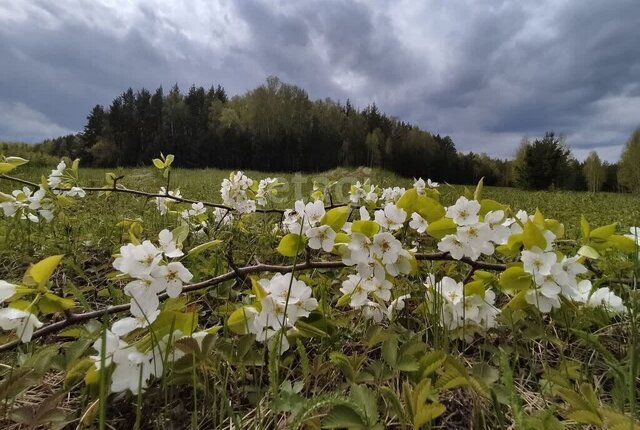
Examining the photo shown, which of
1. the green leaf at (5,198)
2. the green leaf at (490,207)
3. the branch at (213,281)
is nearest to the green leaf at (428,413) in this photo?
the branch at (213,281)

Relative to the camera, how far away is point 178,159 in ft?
133

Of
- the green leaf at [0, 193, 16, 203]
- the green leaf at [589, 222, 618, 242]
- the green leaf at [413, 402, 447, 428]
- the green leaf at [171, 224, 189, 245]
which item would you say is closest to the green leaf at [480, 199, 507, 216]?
the green leaf at [589, 222, 618, 242]

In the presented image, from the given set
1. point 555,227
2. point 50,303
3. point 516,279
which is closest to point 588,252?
point 555,227

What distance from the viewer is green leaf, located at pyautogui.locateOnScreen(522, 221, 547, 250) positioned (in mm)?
972

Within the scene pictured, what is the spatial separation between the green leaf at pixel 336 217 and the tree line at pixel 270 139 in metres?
38.0

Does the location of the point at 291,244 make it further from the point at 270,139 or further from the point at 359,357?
the point at 270,139

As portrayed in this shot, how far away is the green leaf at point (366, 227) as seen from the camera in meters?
1.00

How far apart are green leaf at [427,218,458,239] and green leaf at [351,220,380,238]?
15 cm

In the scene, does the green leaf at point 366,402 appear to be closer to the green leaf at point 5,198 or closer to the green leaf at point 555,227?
the green leaf at point 555,227

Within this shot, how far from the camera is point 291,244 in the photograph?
1066 mm

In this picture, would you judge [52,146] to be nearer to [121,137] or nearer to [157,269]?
[121,137]

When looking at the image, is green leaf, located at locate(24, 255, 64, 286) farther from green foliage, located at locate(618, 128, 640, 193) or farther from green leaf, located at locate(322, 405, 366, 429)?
green foliage, located at locate(618, 128, 640, 193)

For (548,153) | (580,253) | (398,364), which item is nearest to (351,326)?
(398,364)

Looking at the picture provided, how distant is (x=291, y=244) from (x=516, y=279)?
1.86 feet
